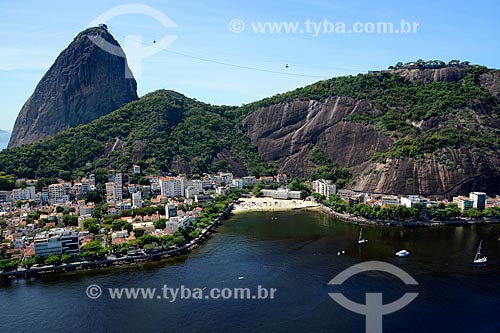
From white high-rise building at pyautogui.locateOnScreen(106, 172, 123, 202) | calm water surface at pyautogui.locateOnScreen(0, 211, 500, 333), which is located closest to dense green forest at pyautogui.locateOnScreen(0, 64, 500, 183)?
white high-rise building at pyautogui.locateOnScreen(106, 172, 123, 202)

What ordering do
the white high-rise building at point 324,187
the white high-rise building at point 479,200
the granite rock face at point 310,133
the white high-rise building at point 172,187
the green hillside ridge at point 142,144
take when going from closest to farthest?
the white high-rise building at point 479,200 → the white high-rise building at point 324,187 → the white high-rise building at point 172,187 → the green hillside ridge at point 142,144 → the granite rock face at point 310,133

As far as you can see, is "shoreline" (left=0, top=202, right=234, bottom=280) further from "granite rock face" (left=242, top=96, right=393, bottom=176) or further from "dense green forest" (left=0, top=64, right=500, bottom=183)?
"granite rock face" (left=242, top=96, right=393, bottom=176)

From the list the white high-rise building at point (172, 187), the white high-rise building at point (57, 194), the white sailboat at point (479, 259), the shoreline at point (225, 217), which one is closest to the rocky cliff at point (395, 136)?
the shoreline at point (225, 217)

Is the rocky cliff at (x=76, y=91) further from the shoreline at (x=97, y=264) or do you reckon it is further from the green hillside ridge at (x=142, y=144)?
the shoreline at (x=97, y=264)

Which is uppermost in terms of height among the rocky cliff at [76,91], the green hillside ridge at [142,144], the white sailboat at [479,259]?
the rocky cliff at [76,91]

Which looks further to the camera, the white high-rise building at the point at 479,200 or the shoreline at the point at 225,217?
the white high-rise building at the point at 479,200

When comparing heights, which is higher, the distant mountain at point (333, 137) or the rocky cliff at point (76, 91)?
the rocky cliff at point (76, 91)

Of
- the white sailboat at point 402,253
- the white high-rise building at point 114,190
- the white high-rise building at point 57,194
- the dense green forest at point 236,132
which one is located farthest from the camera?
the dense green forest at point 236,132
